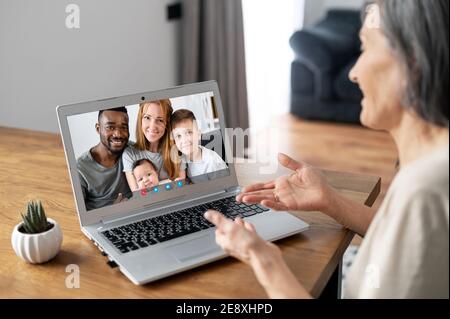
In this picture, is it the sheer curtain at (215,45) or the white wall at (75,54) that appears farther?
the sheer curtain at (215,45)

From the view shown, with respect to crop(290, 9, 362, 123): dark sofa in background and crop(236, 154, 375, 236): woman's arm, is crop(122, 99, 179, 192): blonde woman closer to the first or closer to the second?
crop(236, 154, 375, 236): woman's arm

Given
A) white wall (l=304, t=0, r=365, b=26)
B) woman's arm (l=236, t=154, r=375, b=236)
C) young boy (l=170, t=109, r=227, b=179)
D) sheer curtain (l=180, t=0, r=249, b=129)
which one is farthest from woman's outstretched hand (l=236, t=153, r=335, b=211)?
white wall (l=304, t=0, r=365, b=26)

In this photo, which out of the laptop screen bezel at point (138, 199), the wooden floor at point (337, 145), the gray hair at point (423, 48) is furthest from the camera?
the wooden floor at point (337, 145)

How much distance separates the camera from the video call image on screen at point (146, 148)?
134 centimetres

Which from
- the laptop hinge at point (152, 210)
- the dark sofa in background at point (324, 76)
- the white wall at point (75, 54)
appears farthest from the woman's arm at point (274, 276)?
the dark sofa in background at point (324, 76)

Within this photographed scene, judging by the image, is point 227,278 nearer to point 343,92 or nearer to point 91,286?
point 91,286

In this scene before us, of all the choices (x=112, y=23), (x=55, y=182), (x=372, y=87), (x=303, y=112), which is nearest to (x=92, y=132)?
(x=55, y=182)

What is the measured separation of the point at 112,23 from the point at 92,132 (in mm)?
1714

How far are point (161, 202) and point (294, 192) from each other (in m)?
0.29

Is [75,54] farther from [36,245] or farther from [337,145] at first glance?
[337,145]

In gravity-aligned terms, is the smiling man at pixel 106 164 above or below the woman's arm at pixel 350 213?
above

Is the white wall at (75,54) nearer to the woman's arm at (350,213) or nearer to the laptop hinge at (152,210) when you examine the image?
the laptop hinge at (152,210)

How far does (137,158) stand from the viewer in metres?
1.37

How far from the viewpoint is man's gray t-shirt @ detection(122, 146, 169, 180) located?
4.47 feet
